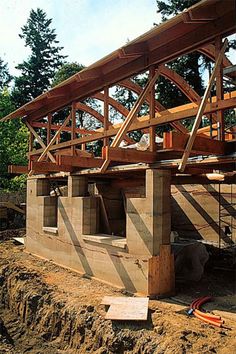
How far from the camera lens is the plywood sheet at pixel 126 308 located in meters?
5.88

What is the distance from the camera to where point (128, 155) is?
6766 millimetres

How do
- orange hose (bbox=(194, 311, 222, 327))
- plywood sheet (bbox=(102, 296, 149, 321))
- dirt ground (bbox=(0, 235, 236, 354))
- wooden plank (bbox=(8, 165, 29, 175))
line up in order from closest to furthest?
dirt ground (bbox=(0, 235, 236, 354)) → orange hose (bbox=(194, 311, 222, 327)) → plywood sheet (bbox=(102, 296, 149, 321)) → wooden plank (bbox=(8, 165, 29, 175))

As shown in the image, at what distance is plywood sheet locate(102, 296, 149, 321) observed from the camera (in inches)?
231

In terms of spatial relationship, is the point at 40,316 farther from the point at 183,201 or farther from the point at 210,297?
the point at 183,201

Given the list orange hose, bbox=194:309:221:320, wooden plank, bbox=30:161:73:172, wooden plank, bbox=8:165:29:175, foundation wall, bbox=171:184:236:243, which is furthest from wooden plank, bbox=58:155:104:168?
foundation wall, bbox=171:184:236:243

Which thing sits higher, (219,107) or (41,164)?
(219,107)

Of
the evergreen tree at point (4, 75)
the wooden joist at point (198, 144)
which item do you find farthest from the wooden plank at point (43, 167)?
the evergreen tree at point (4, 75)

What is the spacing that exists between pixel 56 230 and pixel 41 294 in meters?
2.99

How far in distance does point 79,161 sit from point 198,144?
3792 mm

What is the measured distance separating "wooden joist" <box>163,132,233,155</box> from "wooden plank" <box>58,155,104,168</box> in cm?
348

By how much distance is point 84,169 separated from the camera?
9.61 metres

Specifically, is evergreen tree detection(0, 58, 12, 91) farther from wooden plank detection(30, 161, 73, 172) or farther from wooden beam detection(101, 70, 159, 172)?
wooden beam detection(101, 70, 159, 172)

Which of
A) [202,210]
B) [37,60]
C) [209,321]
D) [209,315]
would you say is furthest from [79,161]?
[37,60]

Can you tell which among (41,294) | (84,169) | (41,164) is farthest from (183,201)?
(41,294)
